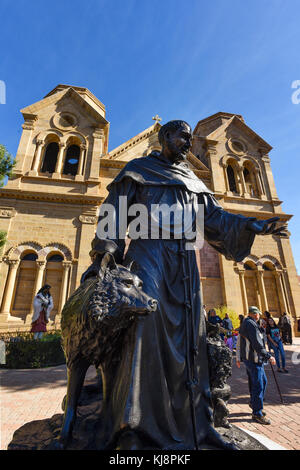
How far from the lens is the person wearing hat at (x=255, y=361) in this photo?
405cm

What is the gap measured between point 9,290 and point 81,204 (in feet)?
21.4

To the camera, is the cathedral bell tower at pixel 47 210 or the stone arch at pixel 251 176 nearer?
Result: the cathedral bell tower at pixel 47 210

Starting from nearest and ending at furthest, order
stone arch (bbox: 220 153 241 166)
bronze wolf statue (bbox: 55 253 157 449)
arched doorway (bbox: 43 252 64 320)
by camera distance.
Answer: bronze wolf statue (bbox: 55 253 157 449) → arched doorway (bbox: 43 252 64 320) → stone arch (bbox: 220 153 241 166)

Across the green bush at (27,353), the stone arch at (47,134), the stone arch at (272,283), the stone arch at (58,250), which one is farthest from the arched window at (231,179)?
the green bush at (27,353)

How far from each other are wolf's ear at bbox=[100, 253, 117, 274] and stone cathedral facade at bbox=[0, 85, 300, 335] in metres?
12.3

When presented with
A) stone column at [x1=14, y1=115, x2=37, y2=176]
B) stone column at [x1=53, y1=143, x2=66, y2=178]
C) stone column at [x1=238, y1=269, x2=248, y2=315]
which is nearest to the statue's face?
stone column at [x1=238, y1=269, x2=248, y2=315]

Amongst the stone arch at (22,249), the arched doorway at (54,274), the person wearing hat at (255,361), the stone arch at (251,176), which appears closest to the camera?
the person wearing hat at (255,361)

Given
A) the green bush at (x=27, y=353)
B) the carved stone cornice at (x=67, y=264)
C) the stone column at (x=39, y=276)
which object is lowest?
the green bush at (x=27, y=353)

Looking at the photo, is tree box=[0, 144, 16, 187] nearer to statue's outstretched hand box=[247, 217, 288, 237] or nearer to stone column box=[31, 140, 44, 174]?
stone column box=[31, 140, 44, 174]

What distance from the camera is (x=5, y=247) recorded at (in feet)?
44.3

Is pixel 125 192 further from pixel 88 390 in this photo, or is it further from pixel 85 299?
pixel 88 390

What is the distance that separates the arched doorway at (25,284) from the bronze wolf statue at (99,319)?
13.3m

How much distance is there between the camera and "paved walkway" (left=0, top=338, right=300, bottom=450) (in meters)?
3.50

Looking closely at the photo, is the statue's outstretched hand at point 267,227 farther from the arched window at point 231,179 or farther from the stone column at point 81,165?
the arched window at point 231,179
